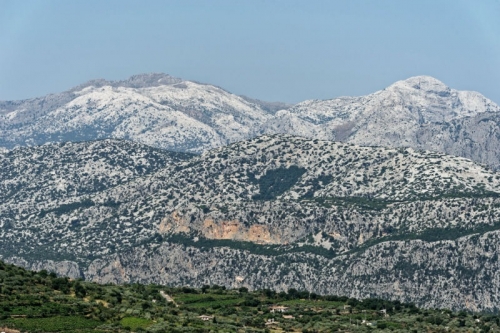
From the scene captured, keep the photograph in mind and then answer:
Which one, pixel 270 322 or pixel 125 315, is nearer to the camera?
pixel 125 315

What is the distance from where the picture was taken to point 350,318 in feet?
644

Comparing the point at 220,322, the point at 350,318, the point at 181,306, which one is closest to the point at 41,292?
the point at 220,322

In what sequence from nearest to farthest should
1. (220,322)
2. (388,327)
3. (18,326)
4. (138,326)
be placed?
(18,326) < (138,326) < (220,322) < (388,327)

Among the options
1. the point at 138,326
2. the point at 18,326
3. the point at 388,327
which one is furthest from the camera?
the point at 388,327

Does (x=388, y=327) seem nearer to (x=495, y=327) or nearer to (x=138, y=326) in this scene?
(x=495, y=327)

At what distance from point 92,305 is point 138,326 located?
9.16 meters

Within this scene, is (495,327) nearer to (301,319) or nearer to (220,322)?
(301,319)

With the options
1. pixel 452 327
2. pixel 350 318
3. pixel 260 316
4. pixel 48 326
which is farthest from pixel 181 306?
pixel 48 326

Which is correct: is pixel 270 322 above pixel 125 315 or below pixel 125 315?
above

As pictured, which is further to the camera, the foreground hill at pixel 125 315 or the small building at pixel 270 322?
the small building at pixel 270 322

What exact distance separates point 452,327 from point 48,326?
2872 inches

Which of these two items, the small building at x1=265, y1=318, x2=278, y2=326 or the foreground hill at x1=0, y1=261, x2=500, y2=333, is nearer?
the foreground hill at x1=0, y1=261, x2=500, y2=333

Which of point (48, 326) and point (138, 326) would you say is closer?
point (48, 326)

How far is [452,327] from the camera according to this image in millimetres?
191000
